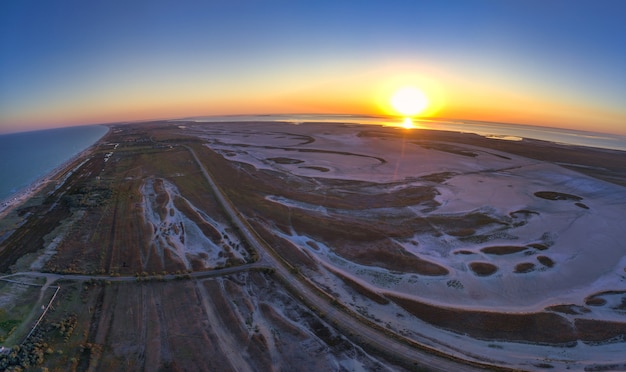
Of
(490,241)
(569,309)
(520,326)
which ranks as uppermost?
(490,241)

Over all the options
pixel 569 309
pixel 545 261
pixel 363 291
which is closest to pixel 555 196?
pixel 545 261

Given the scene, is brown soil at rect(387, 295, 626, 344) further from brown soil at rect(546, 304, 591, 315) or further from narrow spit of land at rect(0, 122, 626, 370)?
brown soil at rect(546, 304, 591, 315)

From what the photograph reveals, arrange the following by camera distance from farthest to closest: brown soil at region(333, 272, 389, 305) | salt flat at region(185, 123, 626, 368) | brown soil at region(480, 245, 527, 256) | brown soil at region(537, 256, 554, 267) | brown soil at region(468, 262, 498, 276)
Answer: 1. brown soil at region(480, 245, 527, 256)
2. brown soil at region(537, 256, 554, 267)
3. brown soil at region(468, 262, 498, 276)
4. brown soil at region(333, 272, 389, 305)
5. salt flat at region(185, 123, 626, 368)

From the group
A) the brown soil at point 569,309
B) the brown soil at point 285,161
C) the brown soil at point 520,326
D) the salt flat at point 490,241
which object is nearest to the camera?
the brown soil at point 520,326

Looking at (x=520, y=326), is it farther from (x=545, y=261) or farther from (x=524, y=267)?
(x=545, y=261)

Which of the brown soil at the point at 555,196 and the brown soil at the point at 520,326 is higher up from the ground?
the brown soil at the point at 555,196

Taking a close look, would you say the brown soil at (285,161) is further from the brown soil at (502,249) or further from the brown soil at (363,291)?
the brown soil at (363,291)

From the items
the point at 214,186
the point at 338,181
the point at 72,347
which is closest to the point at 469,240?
the point at 338,181

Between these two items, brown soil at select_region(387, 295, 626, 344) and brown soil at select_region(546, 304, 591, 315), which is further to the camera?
brown soil at select_region(546, 304, 591, 315)

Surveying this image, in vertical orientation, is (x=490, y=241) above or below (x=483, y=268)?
above

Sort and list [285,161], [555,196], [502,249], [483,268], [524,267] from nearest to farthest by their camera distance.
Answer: [483,268] → [524,267] → [502,249] → [555,196] → [285,161]

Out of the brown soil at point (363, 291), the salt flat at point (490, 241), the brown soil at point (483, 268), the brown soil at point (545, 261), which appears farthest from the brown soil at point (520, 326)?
the brown soil at point (545, 261)

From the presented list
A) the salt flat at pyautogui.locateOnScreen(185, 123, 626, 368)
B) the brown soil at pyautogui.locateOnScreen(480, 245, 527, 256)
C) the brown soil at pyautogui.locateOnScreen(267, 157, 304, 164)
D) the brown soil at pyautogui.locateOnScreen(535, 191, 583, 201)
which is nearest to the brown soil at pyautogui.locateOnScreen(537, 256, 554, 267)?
the salt flat at pyautogui.locateOnScreen(185, 123, 626, 368)
